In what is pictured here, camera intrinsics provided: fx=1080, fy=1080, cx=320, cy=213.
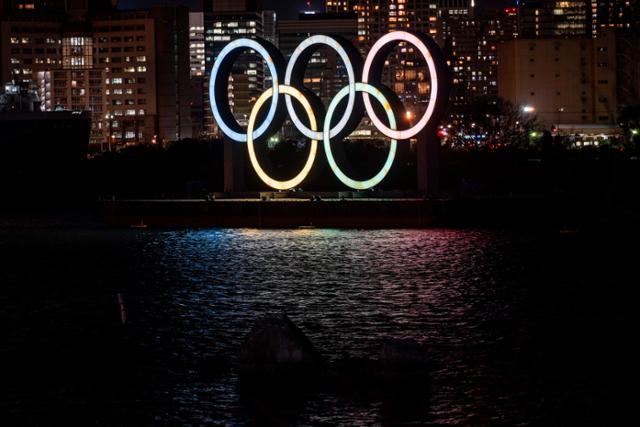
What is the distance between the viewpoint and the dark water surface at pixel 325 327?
1547 centimetres

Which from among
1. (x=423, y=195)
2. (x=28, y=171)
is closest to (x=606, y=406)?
(x=423, y=195)

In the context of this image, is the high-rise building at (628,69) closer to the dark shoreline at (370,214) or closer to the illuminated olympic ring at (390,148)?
the dark shoreline at (370,214)

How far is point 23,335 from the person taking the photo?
2153cm

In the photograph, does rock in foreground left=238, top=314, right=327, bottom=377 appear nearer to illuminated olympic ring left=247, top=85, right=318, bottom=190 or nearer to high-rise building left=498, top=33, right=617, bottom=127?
illuminated olympic ring left=247, top=85, right=318, bottom=190

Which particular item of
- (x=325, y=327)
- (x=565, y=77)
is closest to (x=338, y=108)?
(x=325, y=327)

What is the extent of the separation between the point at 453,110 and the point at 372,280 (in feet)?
404

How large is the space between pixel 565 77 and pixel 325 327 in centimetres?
14474

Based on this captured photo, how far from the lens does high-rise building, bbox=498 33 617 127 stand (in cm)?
15975

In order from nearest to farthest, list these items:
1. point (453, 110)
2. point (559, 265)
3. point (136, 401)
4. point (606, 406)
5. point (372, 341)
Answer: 1. point (606, 406)
2. point (136, 401)
3. point (372, 341)
4. point (559, 265)
5. point (453, 110)

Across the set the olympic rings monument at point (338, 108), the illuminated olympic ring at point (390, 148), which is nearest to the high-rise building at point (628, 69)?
the olympic rings monument at point (338, 108)

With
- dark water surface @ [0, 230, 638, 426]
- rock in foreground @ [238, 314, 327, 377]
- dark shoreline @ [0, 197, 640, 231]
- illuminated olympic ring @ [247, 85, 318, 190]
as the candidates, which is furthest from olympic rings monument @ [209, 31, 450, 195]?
rock in foreground @ [238, 314, 327, 377]

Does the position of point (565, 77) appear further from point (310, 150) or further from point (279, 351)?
point (279, 351)

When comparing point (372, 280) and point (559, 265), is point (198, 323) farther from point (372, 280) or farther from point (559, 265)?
point (559, 265)

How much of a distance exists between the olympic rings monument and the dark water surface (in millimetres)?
8800
